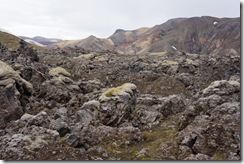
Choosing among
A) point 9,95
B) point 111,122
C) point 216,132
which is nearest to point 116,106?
point 111,122

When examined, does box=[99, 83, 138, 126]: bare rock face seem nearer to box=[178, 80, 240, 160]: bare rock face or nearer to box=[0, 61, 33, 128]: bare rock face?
box=[0, 61, 33, 128]: bare rock face

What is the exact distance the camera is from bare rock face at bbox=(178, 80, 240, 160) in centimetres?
2214

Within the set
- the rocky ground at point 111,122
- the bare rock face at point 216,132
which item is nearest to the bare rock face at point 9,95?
the rocky ground at point 111,122

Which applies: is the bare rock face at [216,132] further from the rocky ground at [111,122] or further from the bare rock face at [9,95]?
the bare rock face at [9,95]

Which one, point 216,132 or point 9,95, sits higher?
point 9,95

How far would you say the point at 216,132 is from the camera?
77.0 ft

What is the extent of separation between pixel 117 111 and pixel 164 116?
16.2ft

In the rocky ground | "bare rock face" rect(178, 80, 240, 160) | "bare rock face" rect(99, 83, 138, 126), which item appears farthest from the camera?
"bare rock face" rect(99, 83, 138, 126)

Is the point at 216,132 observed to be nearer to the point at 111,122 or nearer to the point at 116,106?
the point at 111,122

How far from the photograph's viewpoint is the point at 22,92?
37750mm

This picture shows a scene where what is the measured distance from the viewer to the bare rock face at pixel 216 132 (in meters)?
22.1

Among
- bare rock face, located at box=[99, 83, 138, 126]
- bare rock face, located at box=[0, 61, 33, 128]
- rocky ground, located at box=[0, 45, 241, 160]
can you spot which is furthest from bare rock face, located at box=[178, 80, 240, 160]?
bare rock face, located at box=[0, 61, 33, 128]

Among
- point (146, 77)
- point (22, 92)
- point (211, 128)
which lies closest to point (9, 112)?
point (22, 92)

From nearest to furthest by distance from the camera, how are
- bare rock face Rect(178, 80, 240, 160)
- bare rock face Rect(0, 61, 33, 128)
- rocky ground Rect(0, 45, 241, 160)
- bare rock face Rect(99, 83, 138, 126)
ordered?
bare rock face Rect(178, 80, 240, 160) → rocky ground Rect(0, 45, 241, 160) → bare rock face Rect(0, 61, 33, 128) → bare rock face Rect(99, 83, 138, 126)
